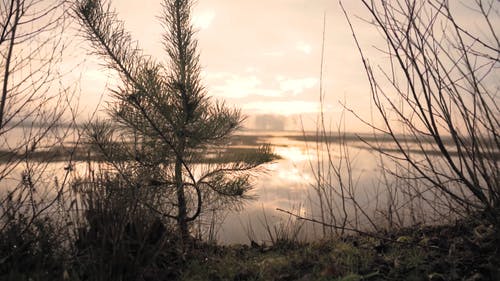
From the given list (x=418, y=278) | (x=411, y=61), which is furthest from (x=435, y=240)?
(x=411, y=61)

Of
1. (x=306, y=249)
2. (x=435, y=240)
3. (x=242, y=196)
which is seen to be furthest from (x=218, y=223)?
(x=435, y=240)

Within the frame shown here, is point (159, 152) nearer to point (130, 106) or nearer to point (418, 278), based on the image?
point (130, 106)

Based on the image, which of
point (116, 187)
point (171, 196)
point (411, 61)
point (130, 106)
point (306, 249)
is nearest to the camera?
point (411, 61)

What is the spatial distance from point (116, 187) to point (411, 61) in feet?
6.61

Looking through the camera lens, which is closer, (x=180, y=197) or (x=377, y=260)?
(x=377, y=260)

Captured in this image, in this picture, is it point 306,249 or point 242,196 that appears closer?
point 306,249

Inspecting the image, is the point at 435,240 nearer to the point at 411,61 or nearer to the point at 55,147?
the point at 411,61

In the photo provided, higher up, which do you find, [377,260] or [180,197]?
[180,197]

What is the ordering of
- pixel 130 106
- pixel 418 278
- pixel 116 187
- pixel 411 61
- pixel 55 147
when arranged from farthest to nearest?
pixel 130 106, pixel 55 147, pixel 116 187, pixel 411 61, pixel 418 278

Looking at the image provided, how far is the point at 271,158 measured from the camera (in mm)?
4004

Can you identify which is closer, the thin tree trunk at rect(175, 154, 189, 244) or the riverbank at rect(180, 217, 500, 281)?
the riverbank at rect(180, 217, 500, 281)

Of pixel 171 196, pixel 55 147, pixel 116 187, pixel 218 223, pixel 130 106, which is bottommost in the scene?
pixel 218 223

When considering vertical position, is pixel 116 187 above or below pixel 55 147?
below

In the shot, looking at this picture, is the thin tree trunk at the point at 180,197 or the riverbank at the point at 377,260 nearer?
the riverbank at the point at 377,260
